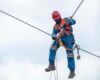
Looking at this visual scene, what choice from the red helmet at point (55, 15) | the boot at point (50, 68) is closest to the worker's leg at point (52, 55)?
the boot at point (50, 68)

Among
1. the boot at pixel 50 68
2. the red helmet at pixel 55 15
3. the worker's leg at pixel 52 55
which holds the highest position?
the red helmet at pixel 55 15

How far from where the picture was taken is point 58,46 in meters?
23.9

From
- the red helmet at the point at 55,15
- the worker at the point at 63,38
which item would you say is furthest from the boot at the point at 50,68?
the red helmet at the point at 55,15

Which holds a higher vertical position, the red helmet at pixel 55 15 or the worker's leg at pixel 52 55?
the red helmet at pixel 55 15

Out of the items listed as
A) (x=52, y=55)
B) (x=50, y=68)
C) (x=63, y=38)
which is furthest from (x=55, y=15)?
(x=50, y=68)

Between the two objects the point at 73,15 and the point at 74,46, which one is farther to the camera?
the point at 74,46

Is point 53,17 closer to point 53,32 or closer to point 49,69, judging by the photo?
point 53,32

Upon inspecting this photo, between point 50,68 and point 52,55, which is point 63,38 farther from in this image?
point 50,68

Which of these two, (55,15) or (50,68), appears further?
(50,68)

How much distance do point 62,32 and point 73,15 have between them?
118cm

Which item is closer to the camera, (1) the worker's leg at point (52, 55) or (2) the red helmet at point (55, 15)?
(2) the red helmet at point (55, 15)

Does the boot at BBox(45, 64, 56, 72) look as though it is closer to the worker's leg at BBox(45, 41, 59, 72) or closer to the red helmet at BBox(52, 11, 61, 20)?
the worker's leg at BBox(45, 41, 59, 72)

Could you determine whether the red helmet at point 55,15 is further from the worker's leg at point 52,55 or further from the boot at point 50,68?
the boot at point 50,68

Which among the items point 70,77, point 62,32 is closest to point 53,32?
point 62,32
